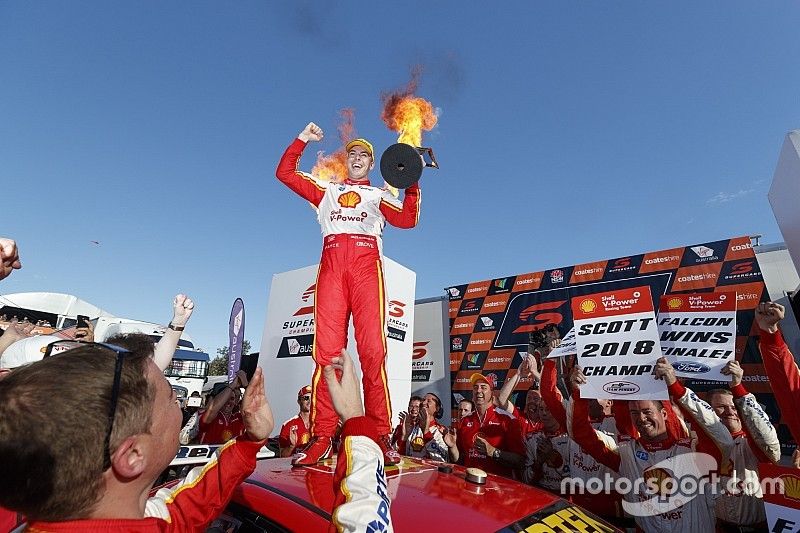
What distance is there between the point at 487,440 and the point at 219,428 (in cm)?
331

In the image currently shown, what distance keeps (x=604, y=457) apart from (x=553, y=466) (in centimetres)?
83

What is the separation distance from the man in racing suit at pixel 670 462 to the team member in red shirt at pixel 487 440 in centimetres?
127

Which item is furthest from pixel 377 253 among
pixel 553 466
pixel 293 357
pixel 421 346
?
pixel 421 346

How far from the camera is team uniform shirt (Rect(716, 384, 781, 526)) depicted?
10.6 ft

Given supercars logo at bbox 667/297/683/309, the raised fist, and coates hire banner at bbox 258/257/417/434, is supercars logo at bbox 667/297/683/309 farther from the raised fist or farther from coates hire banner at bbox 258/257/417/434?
coates hire banner at bbox 258/257/417/434

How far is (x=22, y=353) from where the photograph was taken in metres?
1.96

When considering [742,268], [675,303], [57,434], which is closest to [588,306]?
[675,303]

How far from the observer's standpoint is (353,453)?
4.22ft

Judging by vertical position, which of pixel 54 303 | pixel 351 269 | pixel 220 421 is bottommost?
pixel 220 421

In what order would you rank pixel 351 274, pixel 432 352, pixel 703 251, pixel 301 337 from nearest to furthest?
1. pixel 351 274
2. pixel 301 337
3. pixel 703 251
4. pixel 432 352

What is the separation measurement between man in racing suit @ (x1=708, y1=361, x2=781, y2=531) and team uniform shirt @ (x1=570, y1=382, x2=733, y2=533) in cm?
11

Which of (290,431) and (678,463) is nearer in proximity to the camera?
(678,463)

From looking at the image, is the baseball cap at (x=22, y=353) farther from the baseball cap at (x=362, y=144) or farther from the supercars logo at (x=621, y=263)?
the supercars logo at (x=621, y=263)

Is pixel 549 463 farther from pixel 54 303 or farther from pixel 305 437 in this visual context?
pixel 54 303
